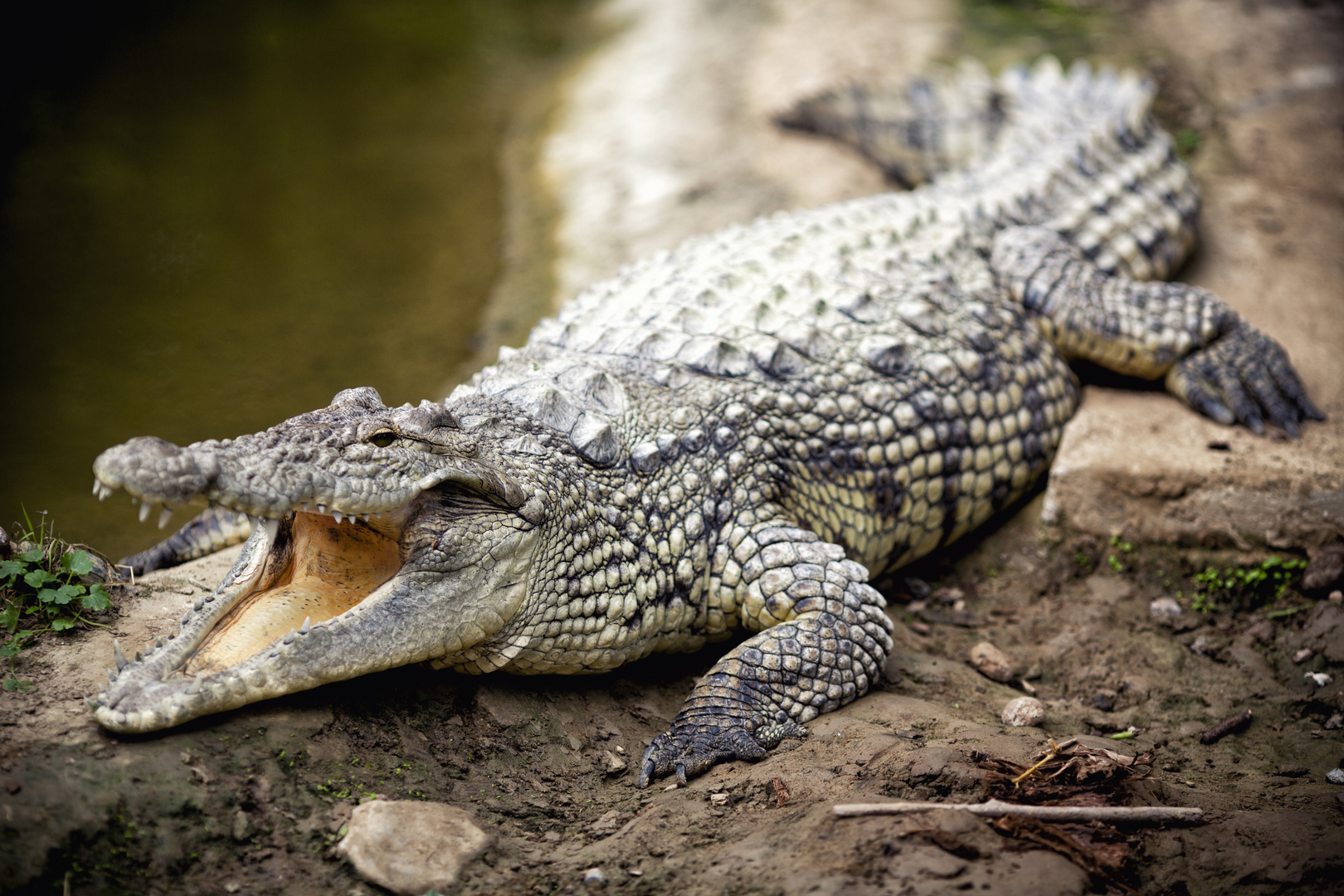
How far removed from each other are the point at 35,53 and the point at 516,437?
8.43 m

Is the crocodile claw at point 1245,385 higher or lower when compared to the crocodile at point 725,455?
lower

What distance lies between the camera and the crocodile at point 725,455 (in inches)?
106

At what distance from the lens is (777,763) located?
2977 millimetres

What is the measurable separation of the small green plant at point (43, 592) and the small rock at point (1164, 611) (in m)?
4.00

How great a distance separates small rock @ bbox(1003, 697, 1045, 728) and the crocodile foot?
Answer: 2.61 ft

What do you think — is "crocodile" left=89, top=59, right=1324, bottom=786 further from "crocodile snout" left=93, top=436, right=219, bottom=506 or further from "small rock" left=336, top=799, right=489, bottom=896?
"small rock" left=336, top=799, right=489, bottom=896

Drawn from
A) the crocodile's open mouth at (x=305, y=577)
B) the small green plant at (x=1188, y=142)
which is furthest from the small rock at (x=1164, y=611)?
the small green plant at (x=1188, y=142)

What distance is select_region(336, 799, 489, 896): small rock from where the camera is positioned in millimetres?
2438

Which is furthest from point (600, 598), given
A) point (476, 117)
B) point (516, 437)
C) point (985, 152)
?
point (476, 117)

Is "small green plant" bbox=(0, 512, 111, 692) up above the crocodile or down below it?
above

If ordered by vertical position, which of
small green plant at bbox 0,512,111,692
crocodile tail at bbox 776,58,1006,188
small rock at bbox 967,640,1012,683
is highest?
crocodile tail at bbox 776,58,1006,188

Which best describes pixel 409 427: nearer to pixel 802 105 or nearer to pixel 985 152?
pixel 985 152

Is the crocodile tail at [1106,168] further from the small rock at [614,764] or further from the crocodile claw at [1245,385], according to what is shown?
the small rock at [614,764]

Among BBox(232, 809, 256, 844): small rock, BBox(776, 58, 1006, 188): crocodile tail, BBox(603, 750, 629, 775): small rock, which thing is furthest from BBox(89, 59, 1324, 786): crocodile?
BBox(776, 58, 1006, 188): crocodile tail
